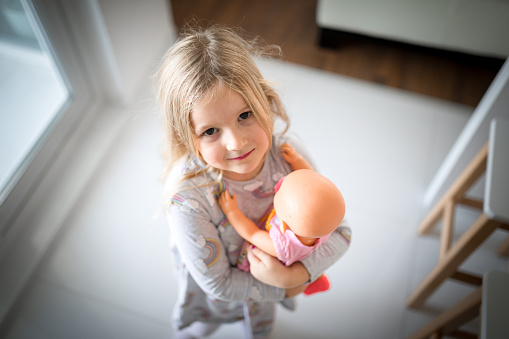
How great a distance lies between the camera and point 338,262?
1470 millimetres

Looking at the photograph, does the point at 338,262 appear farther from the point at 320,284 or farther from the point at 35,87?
the point at 35,87

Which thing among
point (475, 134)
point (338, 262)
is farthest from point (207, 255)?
point (475, 134)

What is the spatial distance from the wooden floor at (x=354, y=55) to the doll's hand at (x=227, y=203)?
1389mm

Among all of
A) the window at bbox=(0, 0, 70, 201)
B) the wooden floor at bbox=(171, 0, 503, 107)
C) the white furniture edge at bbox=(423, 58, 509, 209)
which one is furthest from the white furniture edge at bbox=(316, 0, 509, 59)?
the window at bbox=(0, 0, 70, 201)

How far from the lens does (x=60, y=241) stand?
58.6 inches

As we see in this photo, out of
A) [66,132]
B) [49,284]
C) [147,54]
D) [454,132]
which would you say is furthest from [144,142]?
[454,132]

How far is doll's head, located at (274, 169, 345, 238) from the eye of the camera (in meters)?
0.59

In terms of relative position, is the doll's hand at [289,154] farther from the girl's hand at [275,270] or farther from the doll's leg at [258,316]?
the doll's leg at [258,316]

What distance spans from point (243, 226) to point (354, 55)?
157 centimetres

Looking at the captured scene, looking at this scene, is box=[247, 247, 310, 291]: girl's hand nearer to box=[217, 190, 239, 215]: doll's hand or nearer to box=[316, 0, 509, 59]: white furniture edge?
box=[217, 190, 239, 215]: doll's hand

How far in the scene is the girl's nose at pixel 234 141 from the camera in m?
0.67

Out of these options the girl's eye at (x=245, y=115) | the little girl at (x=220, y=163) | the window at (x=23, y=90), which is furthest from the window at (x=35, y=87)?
the girl's eye at (x=245, y=115)

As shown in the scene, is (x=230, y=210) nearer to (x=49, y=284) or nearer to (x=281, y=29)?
(x=49, y=284)

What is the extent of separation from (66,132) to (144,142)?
0.31 metres
